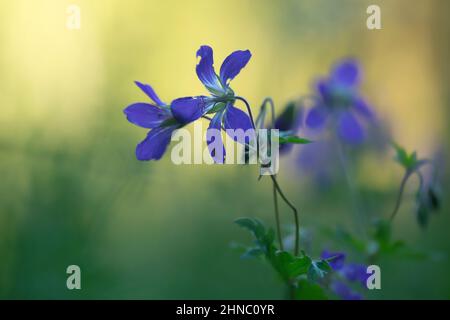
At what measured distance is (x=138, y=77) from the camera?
3.65m

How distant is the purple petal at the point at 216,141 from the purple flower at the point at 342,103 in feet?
3.50

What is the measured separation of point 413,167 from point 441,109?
2989 millimetres

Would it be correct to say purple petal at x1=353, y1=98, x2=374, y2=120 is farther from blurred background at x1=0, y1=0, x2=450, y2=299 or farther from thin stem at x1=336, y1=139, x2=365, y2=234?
blurred background at x1=0, y1=0, x2=450, y2=299

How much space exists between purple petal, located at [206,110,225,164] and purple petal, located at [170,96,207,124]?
0.16ft

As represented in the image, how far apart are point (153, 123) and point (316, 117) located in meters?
1.16

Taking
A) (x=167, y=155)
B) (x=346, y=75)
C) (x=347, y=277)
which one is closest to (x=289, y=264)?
(x=347, y=277)

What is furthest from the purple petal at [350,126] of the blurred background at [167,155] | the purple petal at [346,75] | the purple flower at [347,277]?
the purple flower at [347,277]

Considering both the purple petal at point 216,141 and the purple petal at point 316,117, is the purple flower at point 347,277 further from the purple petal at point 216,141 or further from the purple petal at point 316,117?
the purple petal at point 316,117

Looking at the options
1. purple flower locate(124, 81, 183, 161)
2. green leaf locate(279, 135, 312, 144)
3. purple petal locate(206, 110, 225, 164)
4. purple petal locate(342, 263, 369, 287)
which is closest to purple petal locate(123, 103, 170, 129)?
purple flower locate(124, 81, 183, 161)

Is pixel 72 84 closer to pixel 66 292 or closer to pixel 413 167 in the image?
pixel 66 292

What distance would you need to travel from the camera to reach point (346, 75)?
2.93m

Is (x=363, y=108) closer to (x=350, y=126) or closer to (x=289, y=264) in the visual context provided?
(x=350, y=126)

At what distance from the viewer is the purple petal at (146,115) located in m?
1.70

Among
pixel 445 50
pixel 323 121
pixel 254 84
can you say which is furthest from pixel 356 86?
pixel 445 50
